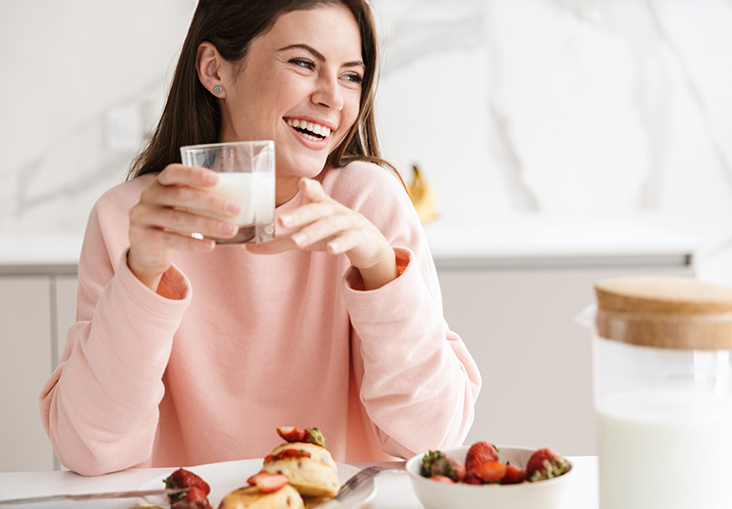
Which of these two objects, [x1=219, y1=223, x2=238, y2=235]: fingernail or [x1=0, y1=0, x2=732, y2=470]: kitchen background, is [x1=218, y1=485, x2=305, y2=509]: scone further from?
[x1=0, y1=0, x2=732, y2=470]: kitchen background

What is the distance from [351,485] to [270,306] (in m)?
0.50

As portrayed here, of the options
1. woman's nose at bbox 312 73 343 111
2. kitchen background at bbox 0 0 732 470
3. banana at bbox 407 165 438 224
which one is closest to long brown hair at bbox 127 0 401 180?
woman's nose at bbox 312 73 343 111

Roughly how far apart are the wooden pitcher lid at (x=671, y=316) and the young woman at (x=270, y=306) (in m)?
0.34

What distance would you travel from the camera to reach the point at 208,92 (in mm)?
1256

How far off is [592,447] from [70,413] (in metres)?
1.55

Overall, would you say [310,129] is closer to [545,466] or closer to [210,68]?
[210,68]

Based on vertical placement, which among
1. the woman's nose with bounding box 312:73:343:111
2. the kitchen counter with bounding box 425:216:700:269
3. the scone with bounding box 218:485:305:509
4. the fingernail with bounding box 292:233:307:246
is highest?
the woman's nose with bounding box 312:73:343:111

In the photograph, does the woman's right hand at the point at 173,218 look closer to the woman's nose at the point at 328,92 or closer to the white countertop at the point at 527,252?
the woman's nose at the point at 328,92

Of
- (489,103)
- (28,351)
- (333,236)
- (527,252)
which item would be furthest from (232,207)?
(489,103)

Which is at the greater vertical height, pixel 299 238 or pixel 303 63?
pixel 303 63

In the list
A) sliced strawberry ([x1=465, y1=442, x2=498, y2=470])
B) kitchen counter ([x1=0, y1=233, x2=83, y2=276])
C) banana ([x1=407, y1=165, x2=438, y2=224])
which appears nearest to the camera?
sliced strawberry ([x1=465, y1=442, x2=498, y2=470])

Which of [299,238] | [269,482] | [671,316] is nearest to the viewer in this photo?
[671,316]

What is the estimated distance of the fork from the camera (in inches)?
28.0

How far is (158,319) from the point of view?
0.86 m
